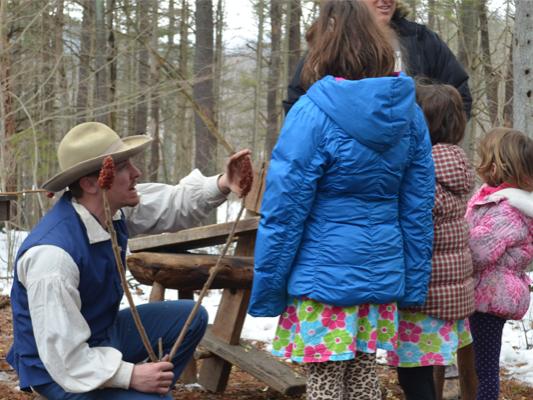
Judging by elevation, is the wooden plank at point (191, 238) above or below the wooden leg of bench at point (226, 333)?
above

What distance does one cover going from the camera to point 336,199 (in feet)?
9.73

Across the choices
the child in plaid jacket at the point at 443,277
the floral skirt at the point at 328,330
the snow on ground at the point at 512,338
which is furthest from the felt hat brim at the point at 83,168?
the snow on ground at the point at 512,338

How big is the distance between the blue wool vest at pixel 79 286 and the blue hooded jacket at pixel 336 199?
57 centimetres

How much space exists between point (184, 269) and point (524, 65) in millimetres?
3153

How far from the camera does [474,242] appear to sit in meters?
3.62

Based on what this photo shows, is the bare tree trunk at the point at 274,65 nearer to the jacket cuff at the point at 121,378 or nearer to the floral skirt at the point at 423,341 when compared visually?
the floral skirt at the point at 423,341

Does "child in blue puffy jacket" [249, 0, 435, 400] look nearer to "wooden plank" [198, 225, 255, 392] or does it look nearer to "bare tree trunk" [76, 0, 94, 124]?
"wooden plank" [198, 225, 255, 392]

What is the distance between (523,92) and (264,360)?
110 inches

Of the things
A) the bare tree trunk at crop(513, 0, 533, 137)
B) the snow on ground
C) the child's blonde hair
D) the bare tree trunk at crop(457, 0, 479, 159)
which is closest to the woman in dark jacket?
the child's blonde hair

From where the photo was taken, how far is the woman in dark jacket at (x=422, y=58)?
167 inches

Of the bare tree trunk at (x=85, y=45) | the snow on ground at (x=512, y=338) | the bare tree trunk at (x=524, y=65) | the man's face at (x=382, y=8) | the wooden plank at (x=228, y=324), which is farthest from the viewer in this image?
the bare tree trunk at (x=85, y=45)

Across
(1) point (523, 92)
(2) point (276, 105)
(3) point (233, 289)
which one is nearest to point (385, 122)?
(3) point (233, 289)

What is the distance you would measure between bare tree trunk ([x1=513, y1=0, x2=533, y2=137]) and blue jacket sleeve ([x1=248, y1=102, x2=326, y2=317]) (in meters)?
3.19

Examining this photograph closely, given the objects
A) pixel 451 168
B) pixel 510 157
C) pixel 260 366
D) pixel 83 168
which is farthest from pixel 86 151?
pixel 510 157
